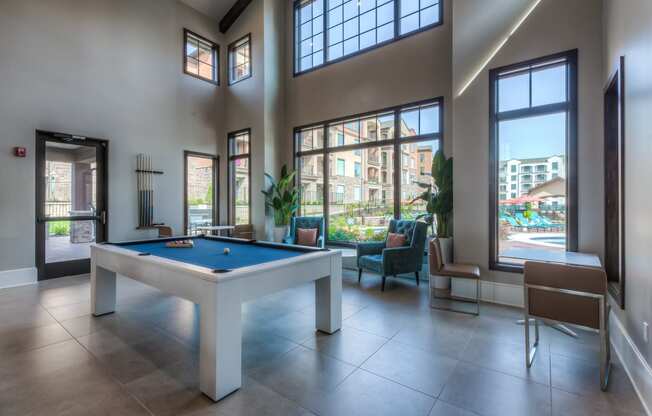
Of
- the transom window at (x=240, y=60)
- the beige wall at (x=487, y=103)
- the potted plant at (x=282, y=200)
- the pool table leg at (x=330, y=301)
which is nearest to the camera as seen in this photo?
the pool table leg at (x=330, y=301)

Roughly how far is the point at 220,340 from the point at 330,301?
1217 mm

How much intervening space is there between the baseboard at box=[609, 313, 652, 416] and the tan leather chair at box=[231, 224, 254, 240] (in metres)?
5.65

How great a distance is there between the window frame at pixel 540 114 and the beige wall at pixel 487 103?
53 millimetres

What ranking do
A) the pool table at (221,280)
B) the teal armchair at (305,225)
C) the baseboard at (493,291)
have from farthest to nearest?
the teal armchair at (305,225)
the baseboard at (493,291)
the pool table at (221,280)

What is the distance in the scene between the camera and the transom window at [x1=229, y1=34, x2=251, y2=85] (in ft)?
23.2

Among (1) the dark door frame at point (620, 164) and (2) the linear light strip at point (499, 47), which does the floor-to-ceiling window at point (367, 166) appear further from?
(1) the dark door frame at point (620, 164)

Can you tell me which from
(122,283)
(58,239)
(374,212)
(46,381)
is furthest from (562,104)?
(58,239)

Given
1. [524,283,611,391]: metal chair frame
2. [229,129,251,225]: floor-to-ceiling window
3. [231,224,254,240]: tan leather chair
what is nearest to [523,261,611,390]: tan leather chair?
[524,283,611,391]: metal chair frame

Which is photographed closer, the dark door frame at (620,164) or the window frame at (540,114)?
the dark door frame at (620,164)

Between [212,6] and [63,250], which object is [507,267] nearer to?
[63,250]

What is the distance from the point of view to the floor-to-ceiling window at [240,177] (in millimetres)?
7098

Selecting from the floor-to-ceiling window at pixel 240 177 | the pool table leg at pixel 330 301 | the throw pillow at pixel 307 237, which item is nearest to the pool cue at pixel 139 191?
the floor-to-ceiling window at pixel 240 177

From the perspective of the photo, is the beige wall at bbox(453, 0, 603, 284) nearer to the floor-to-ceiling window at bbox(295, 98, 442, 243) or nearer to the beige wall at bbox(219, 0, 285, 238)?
the floor-to-ceiling window at bbox(295, 98, 442, 243)

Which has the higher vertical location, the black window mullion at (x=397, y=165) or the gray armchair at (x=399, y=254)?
the black window mullion at (x=397, y=165)
